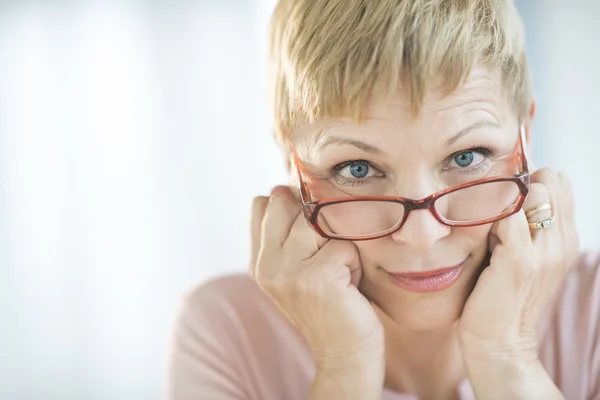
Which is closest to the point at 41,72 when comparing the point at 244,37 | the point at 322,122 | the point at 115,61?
the point at 115,61

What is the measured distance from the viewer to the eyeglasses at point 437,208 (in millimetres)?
1149

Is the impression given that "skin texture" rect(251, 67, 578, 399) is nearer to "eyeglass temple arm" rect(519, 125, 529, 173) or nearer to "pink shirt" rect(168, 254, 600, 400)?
"eyeglass temple arm" rect(519, 125, 529, 173)

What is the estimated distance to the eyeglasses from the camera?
1149 mm

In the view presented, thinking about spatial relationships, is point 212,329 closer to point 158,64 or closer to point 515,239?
point 515,239

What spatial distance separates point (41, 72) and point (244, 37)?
57cm

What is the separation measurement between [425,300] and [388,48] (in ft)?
1.40

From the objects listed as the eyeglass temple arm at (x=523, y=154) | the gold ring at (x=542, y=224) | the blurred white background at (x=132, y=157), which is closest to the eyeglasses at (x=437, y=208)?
the eyeglass temple arm at (x=523, y=154)

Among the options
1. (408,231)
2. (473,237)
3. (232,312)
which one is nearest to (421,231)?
(408,231)

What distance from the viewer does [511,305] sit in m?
1.25

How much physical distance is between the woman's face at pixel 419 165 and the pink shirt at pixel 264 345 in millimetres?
249

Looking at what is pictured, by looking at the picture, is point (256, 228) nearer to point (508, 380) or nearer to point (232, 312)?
point (232, 312)

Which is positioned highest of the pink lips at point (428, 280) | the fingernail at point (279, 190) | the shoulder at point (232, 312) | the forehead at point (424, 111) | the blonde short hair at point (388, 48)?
the blonde short hair at point (388, 48)

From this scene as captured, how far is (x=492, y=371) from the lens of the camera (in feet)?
4.06

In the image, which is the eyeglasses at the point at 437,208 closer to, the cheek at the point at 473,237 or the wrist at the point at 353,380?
the cheek at the point at 473,237
